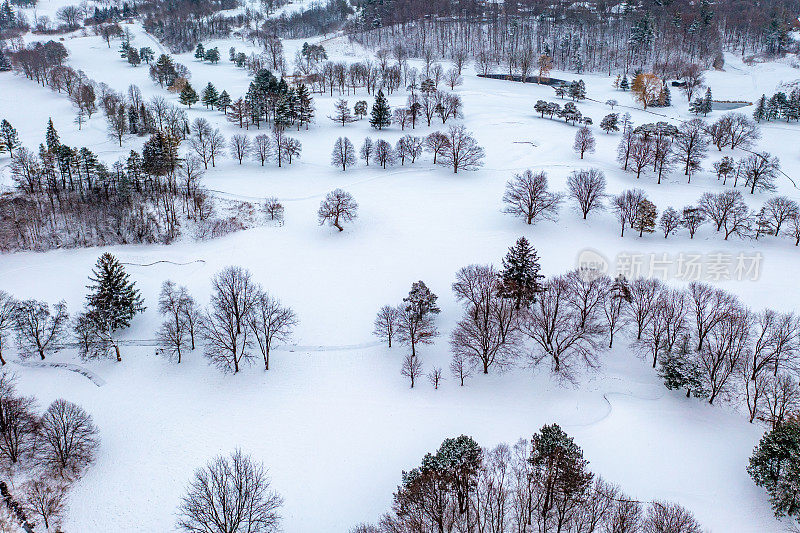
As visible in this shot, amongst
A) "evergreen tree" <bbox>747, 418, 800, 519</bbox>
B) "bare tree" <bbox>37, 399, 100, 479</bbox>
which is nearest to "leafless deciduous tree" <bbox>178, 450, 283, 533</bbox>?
"bare tree" <bbox>37, 399, 100, 479</bbox>

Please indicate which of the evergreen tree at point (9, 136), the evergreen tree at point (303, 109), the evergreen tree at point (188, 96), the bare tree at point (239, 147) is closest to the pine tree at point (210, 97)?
the evergreen tree at point (188, 96)

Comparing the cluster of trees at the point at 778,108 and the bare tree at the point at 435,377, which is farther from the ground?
the cluster of trees at the point at 778,108

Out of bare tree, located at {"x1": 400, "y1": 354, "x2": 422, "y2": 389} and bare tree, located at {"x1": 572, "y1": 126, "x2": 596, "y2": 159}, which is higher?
bare tree, located at {"x1": 572, "y1": 126, "x2": 596, "y2": 159}

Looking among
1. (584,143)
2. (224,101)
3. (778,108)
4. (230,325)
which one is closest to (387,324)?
(230,325)

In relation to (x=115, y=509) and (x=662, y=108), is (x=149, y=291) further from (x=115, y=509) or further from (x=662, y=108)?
(x=662, y=108)

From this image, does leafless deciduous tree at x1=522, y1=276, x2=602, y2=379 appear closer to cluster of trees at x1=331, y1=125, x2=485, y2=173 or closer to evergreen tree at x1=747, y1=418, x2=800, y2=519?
evergreen tree at x1=747, y1=418, x2=800, y2=519

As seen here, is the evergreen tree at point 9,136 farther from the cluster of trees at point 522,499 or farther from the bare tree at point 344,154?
the cluster of trees at point 522,499

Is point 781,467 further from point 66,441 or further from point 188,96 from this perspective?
point 188,96
